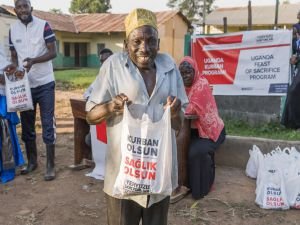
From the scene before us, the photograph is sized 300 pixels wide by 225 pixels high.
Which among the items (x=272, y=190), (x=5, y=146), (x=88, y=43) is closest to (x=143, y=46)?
(x=272, y=190)

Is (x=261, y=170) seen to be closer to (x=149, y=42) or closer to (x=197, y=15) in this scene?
(x=149, y=42)

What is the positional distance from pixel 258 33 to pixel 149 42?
4694 mm

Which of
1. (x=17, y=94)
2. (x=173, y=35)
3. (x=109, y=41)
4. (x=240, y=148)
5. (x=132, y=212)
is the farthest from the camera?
(x=109, y=41)

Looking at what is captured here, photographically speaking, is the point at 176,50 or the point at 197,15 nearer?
the point at 176,50

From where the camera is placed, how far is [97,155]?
468cm

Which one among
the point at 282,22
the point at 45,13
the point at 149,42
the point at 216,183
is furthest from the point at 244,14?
the point at 149,42

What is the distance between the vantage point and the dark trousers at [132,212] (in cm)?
213

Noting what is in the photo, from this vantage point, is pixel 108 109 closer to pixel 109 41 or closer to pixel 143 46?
pixel 143 46

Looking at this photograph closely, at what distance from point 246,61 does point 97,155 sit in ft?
10.4

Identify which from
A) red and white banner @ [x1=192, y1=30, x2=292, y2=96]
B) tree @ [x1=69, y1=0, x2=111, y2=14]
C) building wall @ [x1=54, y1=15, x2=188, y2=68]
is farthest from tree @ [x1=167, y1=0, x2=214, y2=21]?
red and white banner @ [x1=192, y1=30, x2=292, y2=96]

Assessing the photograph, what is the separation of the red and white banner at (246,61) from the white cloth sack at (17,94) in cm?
353

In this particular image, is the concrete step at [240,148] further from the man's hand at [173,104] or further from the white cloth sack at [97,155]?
the man's hand at [173,104]

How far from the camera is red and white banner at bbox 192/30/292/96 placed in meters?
6.10

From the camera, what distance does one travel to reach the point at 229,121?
6.71m
